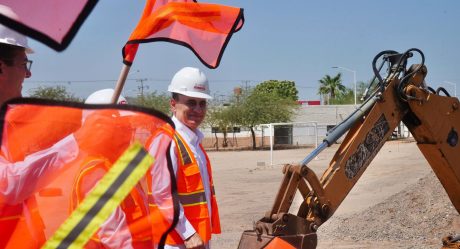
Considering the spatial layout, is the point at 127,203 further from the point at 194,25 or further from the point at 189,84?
the point at 189,84

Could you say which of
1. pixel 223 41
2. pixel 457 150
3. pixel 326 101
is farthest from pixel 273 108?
pixel 223 41

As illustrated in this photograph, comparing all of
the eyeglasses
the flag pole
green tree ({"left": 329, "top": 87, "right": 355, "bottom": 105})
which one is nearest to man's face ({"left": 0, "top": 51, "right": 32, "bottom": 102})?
the flag pole

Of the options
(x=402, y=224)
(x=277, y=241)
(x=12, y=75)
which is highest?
(x=12, y=75)

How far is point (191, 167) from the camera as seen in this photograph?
4051mm

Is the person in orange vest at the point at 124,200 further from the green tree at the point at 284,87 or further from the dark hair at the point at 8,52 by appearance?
the green tree at the point at 284,87

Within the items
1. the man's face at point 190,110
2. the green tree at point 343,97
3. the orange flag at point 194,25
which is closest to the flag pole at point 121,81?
the orange flag at point 194,25

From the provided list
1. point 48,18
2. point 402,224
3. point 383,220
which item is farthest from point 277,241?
point 383,220

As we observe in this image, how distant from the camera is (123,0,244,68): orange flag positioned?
7.86ft

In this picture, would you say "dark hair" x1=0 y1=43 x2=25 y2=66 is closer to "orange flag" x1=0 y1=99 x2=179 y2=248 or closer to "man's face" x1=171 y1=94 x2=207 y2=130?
A: "orange flag" x1=0 y1=99 x2=179 y2=248

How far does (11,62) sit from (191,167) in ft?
6.39

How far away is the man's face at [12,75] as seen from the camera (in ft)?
7.16

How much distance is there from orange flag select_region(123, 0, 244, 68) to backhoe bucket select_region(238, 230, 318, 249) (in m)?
2.39

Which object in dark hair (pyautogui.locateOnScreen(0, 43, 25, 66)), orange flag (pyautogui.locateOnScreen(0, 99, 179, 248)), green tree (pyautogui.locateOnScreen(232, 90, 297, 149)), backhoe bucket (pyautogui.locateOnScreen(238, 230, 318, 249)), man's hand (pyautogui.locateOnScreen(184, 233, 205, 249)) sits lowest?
green tree (pyautogui.locateOnScreen(232, 90, 297, 149))

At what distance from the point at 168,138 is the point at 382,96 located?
393cm
